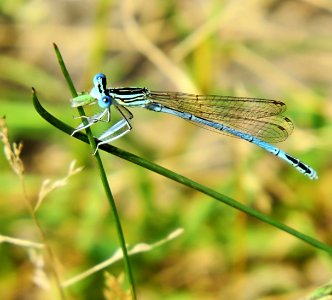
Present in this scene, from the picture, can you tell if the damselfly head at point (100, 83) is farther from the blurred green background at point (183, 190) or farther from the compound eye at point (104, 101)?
the blurred green background at point (183, 190)

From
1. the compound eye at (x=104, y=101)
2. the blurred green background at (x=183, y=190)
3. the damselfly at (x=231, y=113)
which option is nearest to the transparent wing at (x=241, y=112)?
the damselfly at (x=231, y=113)

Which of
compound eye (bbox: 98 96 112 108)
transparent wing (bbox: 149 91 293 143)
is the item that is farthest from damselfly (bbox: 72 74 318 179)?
compound eye (bbox: 98 96 112 108)

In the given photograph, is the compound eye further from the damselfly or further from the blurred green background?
the blurred green background

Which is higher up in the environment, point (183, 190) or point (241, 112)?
point (183, 190)

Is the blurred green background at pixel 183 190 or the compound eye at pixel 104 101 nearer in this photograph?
the compound eye at pixel 104 101

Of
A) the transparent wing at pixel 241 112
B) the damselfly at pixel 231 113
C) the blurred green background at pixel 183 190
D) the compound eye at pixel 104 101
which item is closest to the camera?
the compound eye at pixel 104 101

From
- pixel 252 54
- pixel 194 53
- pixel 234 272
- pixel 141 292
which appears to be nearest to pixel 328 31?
pixel 252 54

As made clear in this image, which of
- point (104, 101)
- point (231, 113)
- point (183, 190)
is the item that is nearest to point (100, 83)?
point (104, 101)

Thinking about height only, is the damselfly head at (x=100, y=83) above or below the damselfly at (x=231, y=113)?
below

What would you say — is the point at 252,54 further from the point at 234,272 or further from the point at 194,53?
the point at 234,272

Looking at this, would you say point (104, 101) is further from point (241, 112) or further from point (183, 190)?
point (183, 190)
